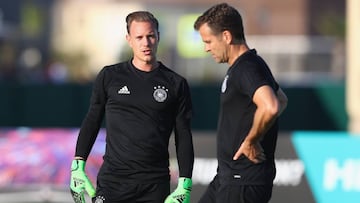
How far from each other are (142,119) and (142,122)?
0.02 meters

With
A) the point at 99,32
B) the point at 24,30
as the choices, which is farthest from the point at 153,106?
the point at 99,32

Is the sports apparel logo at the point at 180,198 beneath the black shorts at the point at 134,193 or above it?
beneath

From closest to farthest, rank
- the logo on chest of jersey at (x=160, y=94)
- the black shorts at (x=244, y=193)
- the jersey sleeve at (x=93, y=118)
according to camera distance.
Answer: the black shorts at (x=244, y=193), the logo on chest of jersey at (x=160, y=94), the jersey sleeve at (x=93, y=118)

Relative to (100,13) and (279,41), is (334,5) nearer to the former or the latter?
(279,41)

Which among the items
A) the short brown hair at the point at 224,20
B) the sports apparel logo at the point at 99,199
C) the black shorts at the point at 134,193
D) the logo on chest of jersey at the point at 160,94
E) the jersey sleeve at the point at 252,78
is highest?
the short brown hair at the point at 224,20

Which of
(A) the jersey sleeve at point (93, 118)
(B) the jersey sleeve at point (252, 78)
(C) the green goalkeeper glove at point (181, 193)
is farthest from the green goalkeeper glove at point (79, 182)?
(B) the jersey sleeve at point (252, 78)

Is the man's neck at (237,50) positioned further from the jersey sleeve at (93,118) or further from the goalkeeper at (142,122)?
the jersey sleeve at (93,118)

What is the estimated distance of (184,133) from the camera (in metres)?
7.08

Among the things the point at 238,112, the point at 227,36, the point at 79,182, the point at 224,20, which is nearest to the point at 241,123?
the point at 238,112

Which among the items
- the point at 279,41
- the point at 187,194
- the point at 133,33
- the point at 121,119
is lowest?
the point at 279,41

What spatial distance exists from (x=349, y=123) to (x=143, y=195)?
549 inches

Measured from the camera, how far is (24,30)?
58781mm

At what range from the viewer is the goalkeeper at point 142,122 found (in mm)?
6945

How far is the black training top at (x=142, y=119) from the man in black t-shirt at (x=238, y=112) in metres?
0.38
